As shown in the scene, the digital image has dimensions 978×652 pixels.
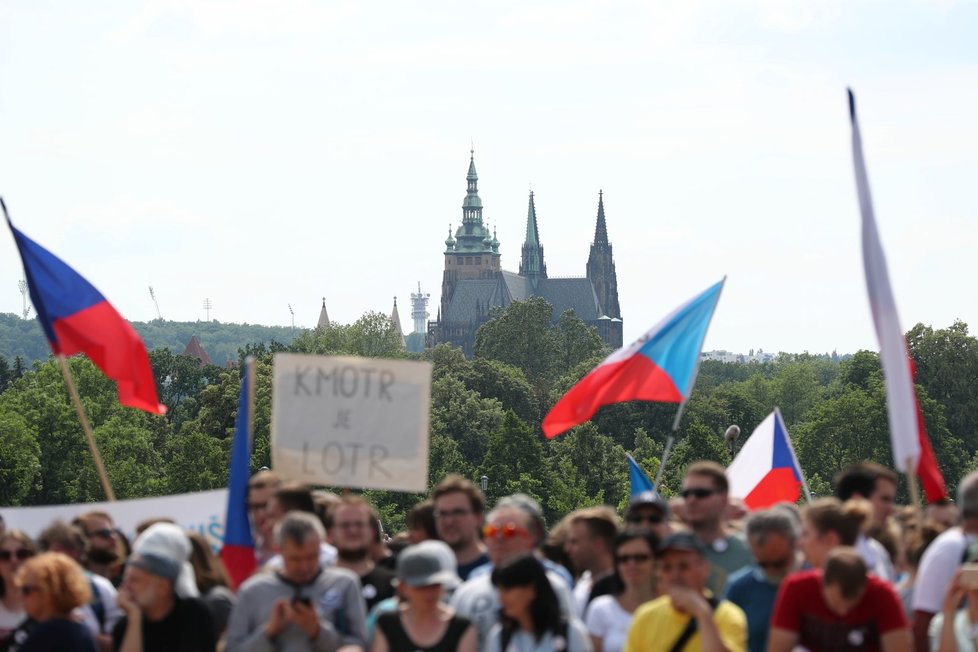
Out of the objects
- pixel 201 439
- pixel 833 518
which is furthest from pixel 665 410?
pixel 833 518

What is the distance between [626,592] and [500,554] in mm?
917

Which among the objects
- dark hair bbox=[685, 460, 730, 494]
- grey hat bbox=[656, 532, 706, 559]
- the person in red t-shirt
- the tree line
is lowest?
the person in red t-shirt

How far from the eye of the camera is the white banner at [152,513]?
1541cm

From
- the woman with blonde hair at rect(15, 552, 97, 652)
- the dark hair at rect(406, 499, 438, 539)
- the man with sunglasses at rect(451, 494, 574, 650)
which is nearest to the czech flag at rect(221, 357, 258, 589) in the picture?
the dark hair at rect(406, 499, 438, 539)

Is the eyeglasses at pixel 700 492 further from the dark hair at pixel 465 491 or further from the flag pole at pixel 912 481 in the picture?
the dark hair at pixel 465 491

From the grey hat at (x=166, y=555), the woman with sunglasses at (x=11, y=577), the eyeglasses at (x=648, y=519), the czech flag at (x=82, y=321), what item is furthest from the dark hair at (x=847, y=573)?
the czech flag at (x=82, y=321)

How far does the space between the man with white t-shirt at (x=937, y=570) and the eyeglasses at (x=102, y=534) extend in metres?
4.83

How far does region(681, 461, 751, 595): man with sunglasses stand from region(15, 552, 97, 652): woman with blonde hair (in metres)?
3.23

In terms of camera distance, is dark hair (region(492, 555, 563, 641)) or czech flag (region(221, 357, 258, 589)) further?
czech flag (region(221, 357, 258, 589))

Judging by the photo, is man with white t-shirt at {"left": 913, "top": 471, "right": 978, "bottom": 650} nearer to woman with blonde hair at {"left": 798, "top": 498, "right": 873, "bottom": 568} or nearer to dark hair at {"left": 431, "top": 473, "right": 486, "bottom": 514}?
woman with blonde hair at {"left": 798, "top": 498, "right": 873, "bottom": 568}

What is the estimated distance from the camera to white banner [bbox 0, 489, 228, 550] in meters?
15.4

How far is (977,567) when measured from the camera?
10.6m

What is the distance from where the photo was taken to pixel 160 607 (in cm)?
1148

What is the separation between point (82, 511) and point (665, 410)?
323ft
